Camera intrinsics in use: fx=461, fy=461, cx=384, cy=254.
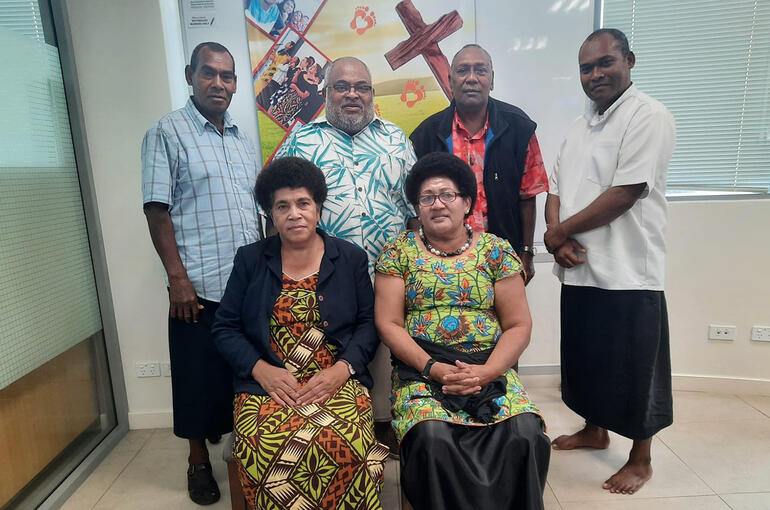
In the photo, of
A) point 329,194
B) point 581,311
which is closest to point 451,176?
point 329,194

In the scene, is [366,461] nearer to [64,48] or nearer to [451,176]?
[451,176]

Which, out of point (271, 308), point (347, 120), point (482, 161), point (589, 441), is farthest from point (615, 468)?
point (347, 120)

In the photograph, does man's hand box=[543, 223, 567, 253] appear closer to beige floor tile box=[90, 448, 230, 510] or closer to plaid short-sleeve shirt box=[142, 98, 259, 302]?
plaid short-sleeve shirt box=[142, 98, 259, 302]

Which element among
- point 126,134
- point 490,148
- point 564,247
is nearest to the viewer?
point 564,247

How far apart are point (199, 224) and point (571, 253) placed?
5.21 feet

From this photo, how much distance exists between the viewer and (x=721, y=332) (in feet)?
9.32

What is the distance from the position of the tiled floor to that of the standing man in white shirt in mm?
123

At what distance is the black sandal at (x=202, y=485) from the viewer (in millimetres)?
2006

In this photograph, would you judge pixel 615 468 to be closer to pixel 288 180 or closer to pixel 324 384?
pixel 324 384

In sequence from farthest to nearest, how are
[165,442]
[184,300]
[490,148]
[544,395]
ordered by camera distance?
1. [544,395]
2. [165,442]
3. [490,148]
4. [184,300]

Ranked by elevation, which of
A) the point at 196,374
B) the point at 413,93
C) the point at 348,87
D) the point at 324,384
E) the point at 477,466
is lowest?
the point at 477,466

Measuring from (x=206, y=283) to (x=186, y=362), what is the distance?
364 millimetres

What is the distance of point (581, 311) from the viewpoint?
2.04 metres

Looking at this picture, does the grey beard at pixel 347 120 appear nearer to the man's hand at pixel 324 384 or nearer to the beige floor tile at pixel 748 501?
the man's hand at pixel 324 384
